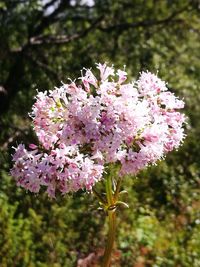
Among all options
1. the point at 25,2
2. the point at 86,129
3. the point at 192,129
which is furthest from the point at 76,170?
the point at 192,129

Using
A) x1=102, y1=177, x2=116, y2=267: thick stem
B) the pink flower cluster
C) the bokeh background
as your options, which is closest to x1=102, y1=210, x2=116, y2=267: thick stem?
x1=102, y1=177, x2=116, y2=267: thick stem

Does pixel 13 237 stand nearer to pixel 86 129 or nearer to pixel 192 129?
pixel 86 129

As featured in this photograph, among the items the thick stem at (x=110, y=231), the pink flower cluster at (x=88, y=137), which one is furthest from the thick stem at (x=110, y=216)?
the pink flower cluster at (x=88, y=137)

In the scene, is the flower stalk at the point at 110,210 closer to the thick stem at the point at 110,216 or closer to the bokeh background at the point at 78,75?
the thick stem at the point at 110,216

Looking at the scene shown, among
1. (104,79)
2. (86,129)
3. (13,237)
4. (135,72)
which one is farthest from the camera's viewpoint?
(135,72)

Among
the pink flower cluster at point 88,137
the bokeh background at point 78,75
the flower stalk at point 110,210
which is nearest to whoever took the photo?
the pink flower cluster at point 88,137

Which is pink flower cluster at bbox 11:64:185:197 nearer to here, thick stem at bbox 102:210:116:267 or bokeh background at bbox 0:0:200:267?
thick stem at bbox 102:210:116:267
